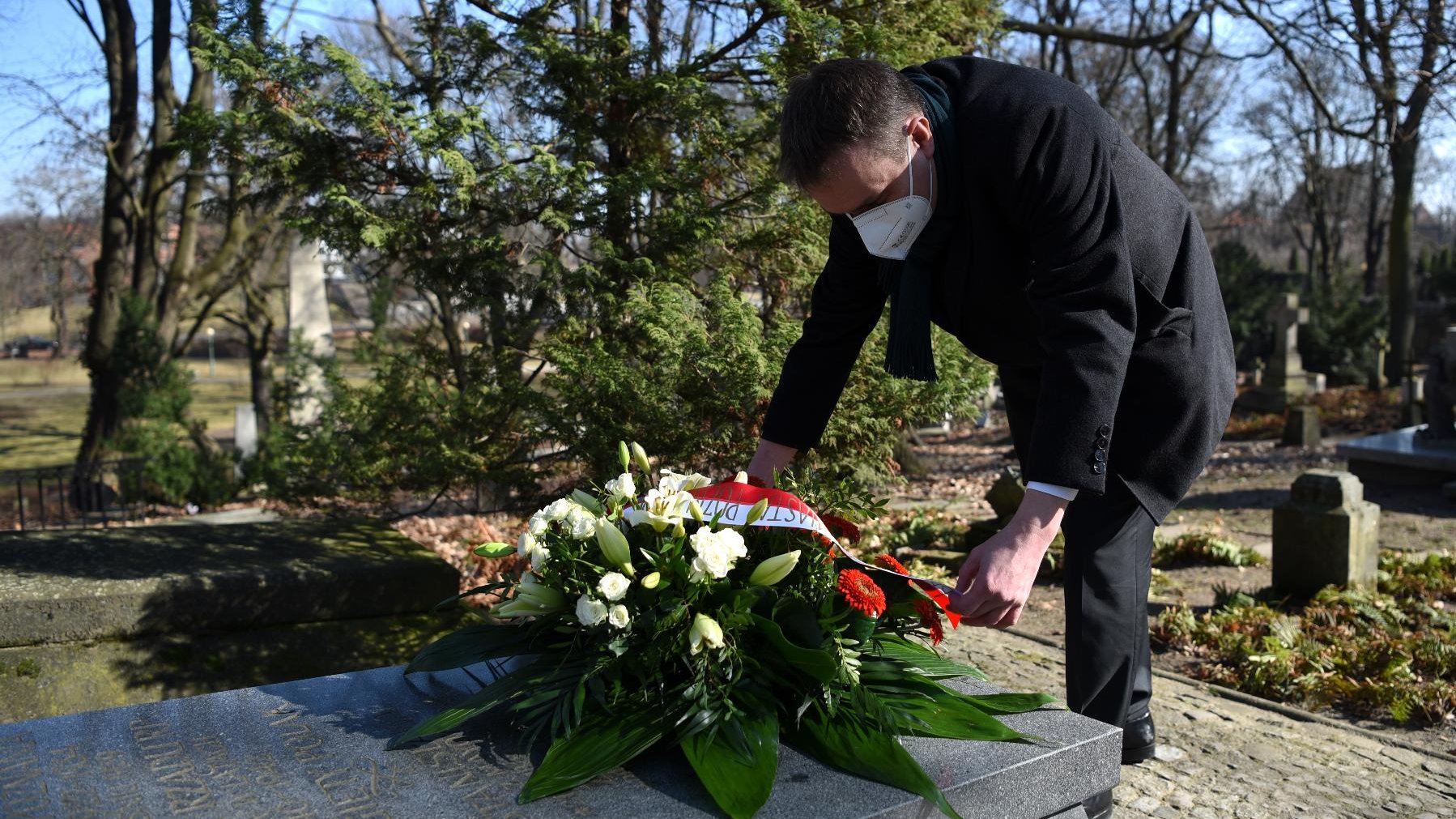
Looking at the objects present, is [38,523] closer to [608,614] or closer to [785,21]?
[785,21]

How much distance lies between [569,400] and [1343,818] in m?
2.86

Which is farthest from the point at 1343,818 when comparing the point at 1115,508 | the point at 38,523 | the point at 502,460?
the point at 38,523

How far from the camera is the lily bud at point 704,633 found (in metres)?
2.03

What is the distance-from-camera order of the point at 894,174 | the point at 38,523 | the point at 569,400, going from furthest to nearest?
the point at 38,523
the point at 569,400
the point at 894,174

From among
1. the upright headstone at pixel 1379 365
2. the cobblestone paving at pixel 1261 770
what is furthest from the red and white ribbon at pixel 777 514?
the upright headstone at pixel 1379 365

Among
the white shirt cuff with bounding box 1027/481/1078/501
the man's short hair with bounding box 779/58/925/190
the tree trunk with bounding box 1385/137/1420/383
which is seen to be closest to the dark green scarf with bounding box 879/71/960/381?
the man's short hair with bounding box 779/58/925/190

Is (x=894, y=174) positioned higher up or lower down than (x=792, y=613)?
higher up

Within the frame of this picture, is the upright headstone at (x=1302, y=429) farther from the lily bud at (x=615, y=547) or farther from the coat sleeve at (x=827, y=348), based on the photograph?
the lily bud at (x=615, y=547)

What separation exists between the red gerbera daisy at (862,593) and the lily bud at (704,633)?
245mm

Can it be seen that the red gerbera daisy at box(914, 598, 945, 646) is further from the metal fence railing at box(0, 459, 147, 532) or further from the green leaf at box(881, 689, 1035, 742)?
the metal fence railing at box(0, 459, 147, 532)

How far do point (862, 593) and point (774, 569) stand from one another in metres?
0.18

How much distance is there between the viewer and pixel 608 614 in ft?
6.88

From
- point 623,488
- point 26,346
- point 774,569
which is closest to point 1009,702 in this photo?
point 774,569

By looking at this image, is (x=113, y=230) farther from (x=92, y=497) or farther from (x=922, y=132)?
(x=922, y=132)
